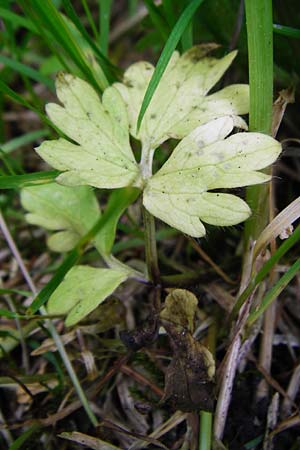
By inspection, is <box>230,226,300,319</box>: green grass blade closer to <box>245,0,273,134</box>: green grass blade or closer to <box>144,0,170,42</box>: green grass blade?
<box>245,0,273,134</box>: green grass blade

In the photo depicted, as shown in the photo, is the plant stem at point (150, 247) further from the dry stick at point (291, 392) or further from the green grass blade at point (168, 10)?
the green grass blade at point (168, 10)

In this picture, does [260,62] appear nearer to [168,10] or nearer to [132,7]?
[168,10]

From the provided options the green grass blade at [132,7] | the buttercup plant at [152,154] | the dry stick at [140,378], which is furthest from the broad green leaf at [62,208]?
the green grass blade at [132,7]

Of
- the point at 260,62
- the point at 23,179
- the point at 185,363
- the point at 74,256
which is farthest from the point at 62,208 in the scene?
the point at 260,62

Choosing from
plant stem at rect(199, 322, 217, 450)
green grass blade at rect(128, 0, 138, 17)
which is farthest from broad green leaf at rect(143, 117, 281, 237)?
green grass blade at rect(128, 0, 138, 17)

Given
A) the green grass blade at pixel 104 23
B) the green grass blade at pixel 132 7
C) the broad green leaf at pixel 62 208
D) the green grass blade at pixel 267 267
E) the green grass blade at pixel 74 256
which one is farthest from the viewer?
the green grass blade at pixel 132 7

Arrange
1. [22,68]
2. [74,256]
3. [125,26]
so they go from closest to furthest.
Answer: [74,256]
[22,68]
[125,26]

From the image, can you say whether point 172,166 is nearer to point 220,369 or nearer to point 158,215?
point 158,215
